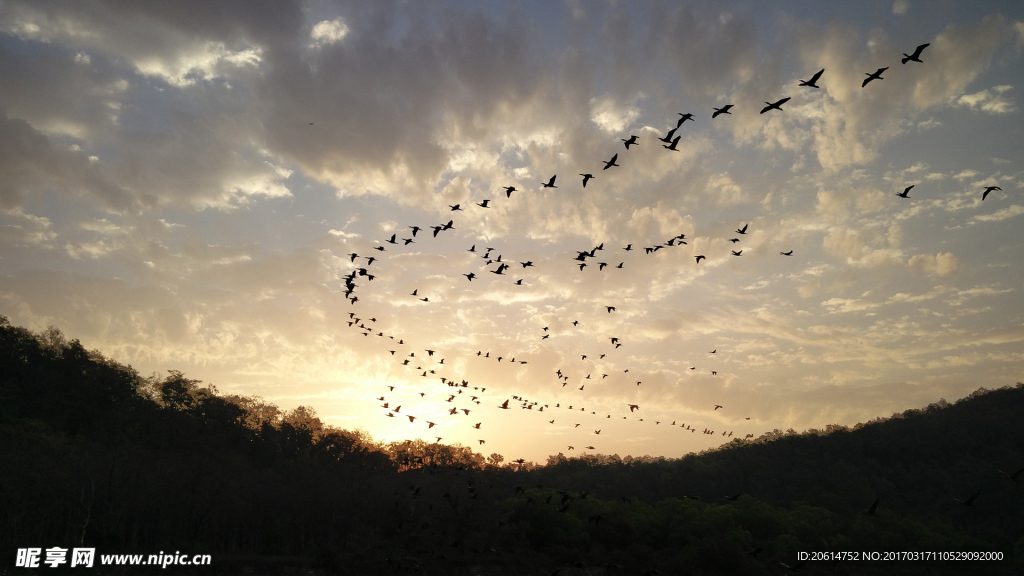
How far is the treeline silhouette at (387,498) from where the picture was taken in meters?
53.2

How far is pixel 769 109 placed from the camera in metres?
17.9

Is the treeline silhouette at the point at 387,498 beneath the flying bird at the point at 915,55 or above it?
beneath

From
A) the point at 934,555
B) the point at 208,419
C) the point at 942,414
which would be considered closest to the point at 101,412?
the point at 208,419

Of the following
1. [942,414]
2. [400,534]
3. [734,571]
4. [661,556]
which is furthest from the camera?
[942,414]

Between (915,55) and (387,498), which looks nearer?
(915,55)

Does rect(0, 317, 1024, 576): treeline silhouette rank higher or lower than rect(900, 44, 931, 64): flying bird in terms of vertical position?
lower

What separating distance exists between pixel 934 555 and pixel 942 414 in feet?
217

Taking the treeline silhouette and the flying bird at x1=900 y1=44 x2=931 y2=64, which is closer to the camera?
the flying bird at x1=900 y1=44 x2=931 y2=64

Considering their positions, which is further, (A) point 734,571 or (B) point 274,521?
(B) point 274,521

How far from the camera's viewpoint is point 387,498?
7312 centimetres

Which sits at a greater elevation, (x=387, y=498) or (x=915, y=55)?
(x=915, y=55)

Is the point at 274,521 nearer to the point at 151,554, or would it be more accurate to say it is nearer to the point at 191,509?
the point at 191,509

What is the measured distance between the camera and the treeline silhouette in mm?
53156

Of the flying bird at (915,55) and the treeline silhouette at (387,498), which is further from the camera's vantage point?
the treeline silhouette at (387,498)
